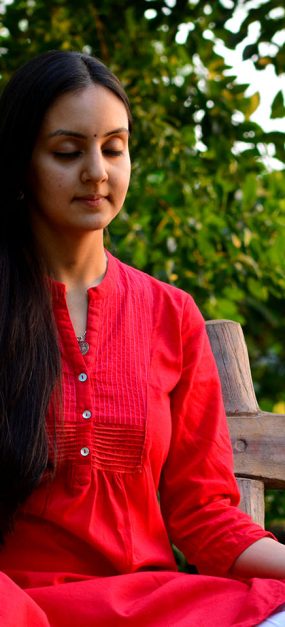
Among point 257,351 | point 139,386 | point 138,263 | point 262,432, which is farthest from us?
point 257,351

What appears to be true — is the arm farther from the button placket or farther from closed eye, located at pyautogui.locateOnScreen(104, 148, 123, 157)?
closed eye, located at pyautogui.locateOnScreen(104, 148, 123, 157)

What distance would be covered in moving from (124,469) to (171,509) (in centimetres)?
18

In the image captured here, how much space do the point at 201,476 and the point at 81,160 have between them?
614 millimetres

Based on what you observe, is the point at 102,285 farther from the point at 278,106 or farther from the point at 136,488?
the point at 278,106

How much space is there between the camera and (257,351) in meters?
4.84

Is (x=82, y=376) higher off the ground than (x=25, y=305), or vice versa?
(x=25, y=305)

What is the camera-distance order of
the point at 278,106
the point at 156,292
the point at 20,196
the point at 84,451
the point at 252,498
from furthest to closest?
1. the point at 278,106
2. the point at 252,498
3. the point at 156,292
4. the point at 20,196
5. the point at 84,451

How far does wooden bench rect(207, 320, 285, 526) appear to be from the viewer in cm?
235

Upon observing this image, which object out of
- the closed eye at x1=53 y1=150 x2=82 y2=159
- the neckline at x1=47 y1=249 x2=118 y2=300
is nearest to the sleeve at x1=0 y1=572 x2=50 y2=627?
the neckline at x1=47 y1=249 x2=118 y2=300

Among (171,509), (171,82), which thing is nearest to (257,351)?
(171,82)

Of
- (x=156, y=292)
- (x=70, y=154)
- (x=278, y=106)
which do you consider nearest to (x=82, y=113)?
(x=70, y=154)

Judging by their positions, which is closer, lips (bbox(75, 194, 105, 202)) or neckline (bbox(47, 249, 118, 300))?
lips (bbox(75, 194, 105, 202))

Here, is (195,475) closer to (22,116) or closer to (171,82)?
(22,116)

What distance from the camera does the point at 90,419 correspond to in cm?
184
